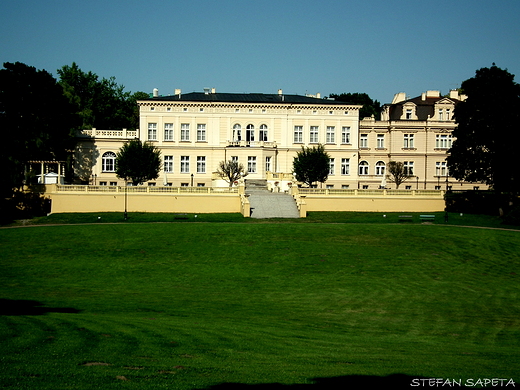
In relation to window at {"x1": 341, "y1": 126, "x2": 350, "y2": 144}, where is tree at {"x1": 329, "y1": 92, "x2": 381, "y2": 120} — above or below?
above

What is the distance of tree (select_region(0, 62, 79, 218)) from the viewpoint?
57406 millimetres

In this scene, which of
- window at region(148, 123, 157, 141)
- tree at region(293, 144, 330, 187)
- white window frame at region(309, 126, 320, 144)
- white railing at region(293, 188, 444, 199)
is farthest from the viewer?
white window frame at region(309, 126, 320, 144)

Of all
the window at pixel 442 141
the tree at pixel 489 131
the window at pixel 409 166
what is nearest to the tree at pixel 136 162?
the tree at pixel 489 131

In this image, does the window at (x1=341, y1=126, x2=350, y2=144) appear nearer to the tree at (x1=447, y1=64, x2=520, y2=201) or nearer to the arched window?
the arched window

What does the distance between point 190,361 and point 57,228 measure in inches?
1272

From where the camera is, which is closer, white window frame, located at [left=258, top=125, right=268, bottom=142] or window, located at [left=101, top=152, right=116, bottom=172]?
white window frame, located at [left=258, top=125, right=268, bottom=142]

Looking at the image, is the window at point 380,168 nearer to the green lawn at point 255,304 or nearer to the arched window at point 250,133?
the arched window at point 250,133

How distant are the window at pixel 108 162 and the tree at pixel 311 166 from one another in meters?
23.0

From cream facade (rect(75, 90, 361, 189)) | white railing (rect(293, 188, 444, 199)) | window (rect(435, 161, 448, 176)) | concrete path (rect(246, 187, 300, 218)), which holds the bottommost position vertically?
concrete path (rect(246, 187, 300, 218))

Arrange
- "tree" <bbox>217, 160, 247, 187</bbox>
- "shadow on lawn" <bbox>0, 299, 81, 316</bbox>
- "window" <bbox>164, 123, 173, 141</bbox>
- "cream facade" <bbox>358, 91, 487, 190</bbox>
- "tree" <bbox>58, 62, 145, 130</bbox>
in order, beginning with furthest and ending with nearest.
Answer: "tree" <bbox>58, 62, 145, 130</bbox> → "cream facade" <bbox>358, 91, 487, 190</bbox> → "window" <bbox>164, 123, 173, 141</bbox> → "tree" <bbox>217, 160, 247, 187</bbox> → "shadow on lawn" <bbox>0, 299, 81, 316</bbox>

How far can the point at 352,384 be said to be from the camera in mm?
11258

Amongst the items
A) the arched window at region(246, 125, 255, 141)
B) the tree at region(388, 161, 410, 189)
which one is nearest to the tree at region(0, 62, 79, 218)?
the arched window at region(246, 125, 255, 141)

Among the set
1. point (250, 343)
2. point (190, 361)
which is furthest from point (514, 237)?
point (190, 361)

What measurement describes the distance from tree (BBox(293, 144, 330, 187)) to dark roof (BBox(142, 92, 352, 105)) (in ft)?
37.2
